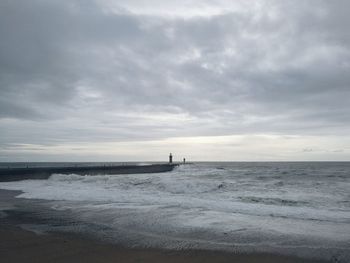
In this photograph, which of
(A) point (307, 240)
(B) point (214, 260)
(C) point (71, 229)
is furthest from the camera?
(C) point (71, 229)

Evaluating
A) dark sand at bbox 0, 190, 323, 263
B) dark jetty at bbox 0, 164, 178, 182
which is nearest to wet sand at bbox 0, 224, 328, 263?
dark sand at bbox 0, 190, 323, 263

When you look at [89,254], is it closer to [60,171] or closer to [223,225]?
[223,225]

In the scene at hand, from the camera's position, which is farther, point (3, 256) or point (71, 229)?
point (71, 229)

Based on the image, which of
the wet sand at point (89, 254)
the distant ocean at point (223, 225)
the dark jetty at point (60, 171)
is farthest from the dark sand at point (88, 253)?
the dark jetty at point (60, 171)

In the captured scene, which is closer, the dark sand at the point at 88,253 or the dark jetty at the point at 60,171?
the dark sand at the point at 88,253

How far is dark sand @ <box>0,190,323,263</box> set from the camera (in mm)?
6332

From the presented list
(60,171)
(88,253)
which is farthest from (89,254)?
(60,171)

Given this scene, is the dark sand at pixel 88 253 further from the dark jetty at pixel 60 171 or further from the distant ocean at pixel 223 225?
the dark jetty at pixel 60 171

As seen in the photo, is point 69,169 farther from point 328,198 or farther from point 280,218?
point 280,218

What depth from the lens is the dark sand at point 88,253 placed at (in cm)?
633

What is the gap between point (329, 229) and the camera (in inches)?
365

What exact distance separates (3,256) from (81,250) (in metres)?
1.40

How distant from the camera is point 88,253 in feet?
22.1

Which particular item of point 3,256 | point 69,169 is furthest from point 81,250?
point 69,169
